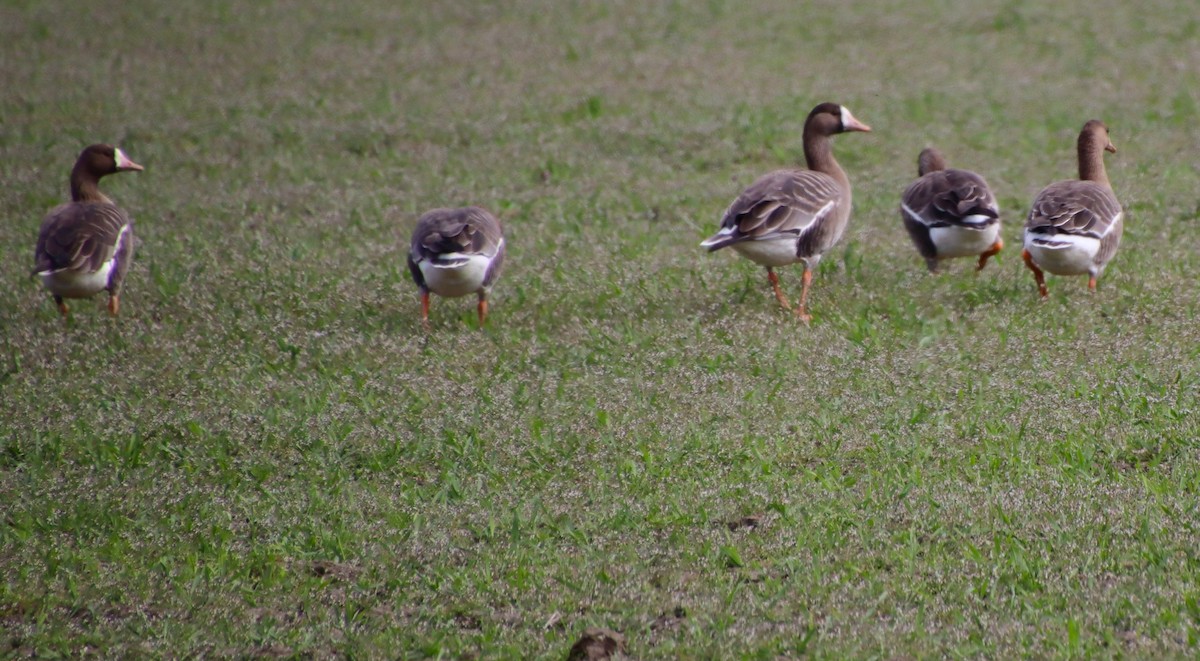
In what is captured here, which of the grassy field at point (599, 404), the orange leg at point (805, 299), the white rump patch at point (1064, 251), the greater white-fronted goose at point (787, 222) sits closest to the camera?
the grassy field at point (599, 404)

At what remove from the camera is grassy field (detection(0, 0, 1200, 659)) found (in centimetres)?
549

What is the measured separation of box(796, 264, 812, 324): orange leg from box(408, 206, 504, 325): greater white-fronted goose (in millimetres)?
2301

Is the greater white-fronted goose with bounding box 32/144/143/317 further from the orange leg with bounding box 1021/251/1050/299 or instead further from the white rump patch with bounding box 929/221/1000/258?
the orange leg with bounding box 1021/251/1050/299

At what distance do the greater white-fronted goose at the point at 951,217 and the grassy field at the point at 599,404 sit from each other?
1.11 ft

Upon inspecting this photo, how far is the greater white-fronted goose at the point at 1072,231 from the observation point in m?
9.11

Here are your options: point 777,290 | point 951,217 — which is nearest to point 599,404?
point 777,290

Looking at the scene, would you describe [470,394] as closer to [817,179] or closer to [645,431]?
[645,431]

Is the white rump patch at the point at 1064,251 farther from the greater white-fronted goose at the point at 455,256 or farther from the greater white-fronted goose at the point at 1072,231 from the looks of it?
the greater white-fronted goose at the point at 455,256

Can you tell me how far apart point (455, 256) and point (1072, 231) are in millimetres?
4367

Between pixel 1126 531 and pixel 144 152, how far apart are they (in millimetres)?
13410

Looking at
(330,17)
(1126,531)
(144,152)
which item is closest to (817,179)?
(1126,531)

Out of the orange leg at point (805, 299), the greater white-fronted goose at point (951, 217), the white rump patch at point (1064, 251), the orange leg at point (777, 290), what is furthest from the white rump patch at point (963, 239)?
the orange leg at point (777, 290)

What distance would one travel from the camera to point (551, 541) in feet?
20.1

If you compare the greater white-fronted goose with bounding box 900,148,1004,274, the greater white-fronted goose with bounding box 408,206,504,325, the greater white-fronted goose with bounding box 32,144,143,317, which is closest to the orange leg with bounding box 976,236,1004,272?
the greater white-fronted goose with bounding box 900,148,1004,274
